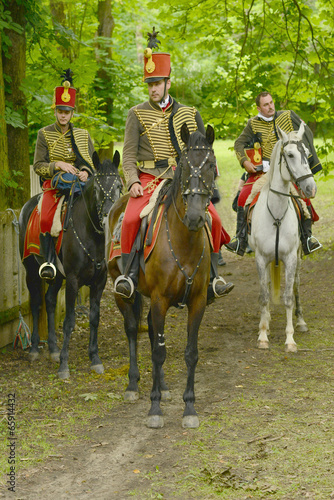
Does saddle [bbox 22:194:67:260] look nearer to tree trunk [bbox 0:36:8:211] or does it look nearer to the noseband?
tree trunk [bbox 0:36:8:211]

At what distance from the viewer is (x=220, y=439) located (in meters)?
5.66

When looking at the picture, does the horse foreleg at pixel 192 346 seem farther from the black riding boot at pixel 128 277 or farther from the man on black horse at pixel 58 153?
the man on black horse at pixel 58 153

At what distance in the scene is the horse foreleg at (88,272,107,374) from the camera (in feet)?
26.9

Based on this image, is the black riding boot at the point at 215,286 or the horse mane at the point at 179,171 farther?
the black riding boot at the point at 215,286

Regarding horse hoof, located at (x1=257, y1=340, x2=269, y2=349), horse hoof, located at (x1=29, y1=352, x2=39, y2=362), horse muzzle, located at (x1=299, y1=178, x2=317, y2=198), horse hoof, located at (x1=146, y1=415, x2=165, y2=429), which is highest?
horse muzzle, located at (x1=299, y1=178, x2=317, y2=198)

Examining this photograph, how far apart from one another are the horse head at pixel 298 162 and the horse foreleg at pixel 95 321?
2759mm

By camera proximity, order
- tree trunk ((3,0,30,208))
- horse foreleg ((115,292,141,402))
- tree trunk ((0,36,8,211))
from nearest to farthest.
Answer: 1. horse foreleg ((115,292,141,402))
2. tree trunk ((0,36,8,211))
3. tree trunk ((3,0,30,208))

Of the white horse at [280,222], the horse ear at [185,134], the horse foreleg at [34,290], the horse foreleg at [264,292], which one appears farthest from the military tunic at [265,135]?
the horse ear at [185,134]

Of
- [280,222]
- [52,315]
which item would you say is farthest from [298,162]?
[52,315]

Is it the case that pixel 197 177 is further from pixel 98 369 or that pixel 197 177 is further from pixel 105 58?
pixel 105 58

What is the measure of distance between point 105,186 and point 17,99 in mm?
3095

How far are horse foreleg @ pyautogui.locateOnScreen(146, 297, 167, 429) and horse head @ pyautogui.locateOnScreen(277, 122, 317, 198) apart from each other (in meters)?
3.27

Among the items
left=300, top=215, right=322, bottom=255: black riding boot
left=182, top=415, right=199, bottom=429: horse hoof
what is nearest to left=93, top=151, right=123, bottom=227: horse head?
left=182, top=415, right=199, bottom=429: horse hoof

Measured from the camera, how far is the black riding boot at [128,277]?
6.59 meters
